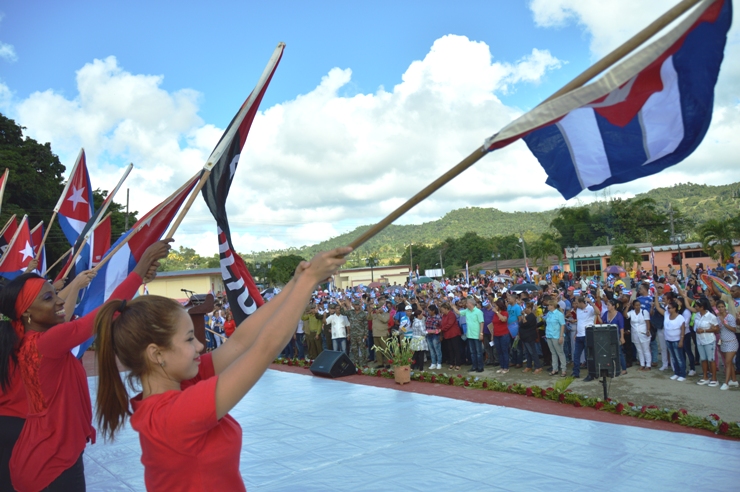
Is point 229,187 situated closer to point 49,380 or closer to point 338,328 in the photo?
point 49,380

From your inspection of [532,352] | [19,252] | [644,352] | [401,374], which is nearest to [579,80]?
[19,252]

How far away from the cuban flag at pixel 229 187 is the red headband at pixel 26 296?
0.97 m

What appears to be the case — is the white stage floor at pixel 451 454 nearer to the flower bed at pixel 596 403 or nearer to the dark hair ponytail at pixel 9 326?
the flower bed at pixel 596 403

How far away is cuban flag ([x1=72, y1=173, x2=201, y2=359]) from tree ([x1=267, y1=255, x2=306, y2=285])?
164 feet

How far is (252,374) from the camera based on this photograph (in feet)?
4.71

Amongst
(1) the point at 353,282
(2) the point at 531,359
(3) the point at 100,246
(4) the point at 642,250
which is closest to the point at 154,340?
(3) the point at 100,246

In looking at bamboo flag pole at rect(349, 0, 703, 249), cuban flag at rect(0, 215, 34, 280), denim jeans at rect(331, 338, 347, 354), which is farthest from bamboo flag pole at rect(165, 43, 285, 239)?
denim jeans at rect(331, 338, 347, 354)

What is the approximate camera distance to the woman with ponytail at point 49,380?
2406mm

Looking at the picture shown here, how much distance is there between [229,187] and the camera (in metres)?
3.28

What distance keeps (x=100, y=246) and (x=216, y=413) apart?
3.61 metres

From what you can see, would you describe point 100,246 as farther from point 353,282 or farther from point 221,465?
point 353,282

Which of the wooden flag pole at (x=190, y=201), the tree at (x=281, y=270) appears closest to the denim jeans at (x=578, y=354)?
the wooden flag pole at (x=190, y=201)

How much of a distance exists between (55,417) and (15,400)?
50cm

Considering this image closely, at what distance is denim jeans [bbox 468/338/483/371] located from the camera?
12047 millimetres
